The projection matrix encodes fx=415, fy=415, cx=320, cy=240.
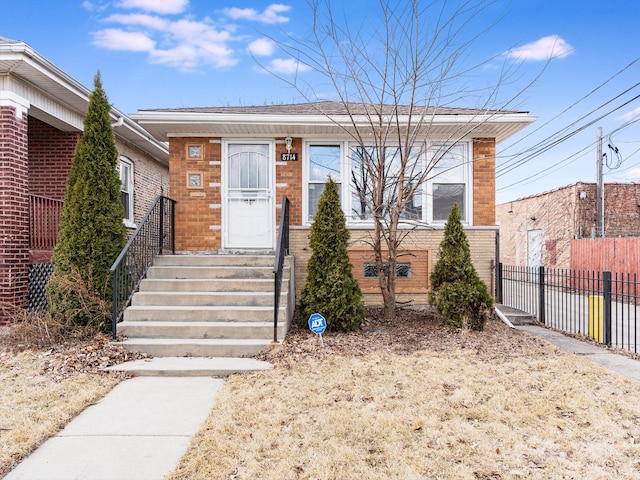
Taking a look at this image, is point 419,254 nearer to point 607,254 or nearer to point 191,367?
point 191,367

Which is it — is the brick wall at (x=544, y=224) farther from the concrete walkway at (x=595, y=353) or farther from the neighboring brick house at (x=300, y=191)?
the concrete walkway at (x=595, y=353)

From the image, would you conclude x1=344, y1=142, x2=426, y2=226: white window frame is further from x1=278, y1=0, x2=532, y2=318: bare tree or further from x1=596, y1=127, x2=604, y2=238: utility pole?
x1=596, y1=127, x2=604, y2=238: utility pole

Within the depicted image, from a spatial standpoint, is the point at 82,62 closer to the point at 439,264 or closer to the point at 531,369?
the point at 439,264

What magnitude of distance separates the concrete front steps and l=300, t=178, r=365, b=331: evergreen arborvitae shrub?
0.45m

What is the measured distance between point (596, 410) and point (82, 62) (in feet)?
51.8

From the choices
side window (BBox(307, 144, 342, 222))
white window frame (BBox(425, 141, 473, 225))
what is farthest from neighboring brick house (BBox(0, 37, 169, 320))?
white window frame (BBox(425, 141, 473, 225))

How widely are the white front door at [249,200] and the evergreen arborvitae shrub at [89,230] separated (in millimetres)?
2459

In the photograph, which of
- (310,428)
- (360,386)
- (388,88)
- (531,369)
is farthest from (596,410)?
(388,88)

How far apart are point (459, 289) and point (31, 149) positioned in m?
8.79

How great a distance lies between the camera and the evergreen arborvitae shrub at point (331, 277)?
19.9 feet

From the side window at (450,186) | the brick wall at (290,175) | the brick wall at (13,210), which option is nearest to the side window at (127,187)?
the brick wall at (13,210)

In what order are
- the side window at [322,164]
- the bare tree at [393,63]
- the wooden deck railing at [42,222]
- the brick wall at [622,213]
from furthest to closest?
1. the brick wall at [622,213]
2. the side window at [322,164]
3. the wooden deck railing at [42,222]
4. the bare tree at [393,63]

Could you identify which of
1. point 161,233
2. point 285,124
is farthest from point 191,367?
A: point 285,124

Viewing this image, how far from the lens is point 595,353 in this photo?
572 cm
